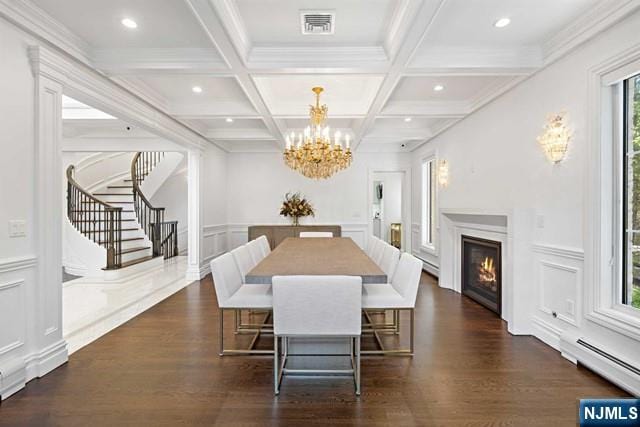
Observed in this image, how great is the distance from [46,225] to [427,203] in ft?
19.5

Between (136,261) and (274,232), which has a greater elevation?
(274,232)

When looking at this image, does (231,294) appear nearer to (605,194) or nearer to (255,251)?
(255,251)

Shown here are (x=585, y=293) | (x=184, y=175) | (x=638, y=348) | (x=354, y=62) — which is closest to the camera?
(x=638, y=348)

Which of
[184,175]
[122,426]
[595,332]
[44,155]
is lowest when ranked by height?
[122,426]

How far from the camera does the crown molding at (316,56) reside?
10.00ft

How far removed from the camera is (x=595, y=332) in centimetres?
262

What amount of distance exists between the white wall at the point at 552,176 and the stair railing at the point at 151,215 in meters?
6.82

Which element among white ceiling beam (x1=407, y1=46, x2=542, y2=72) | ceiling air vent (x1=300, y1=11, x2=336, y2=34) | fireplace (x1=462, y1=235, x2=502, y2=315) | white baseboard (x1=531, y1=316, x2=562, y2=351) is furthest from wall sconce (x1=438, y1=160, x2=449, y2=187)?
ceiling air vent (x1=300, y1=11, x2=336, y2=34)

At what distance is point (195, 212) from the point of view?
610 centimetres

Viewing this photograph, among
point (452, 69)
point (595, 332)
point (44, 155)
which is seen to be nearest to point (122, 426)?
point (44, 155)

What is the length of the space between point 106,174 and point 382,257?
7.56m

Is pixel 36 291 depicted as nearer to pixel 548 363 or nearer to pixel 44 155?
pixel 44 155

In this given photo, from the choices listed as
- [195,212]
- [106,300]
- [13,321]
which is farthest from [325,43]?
[106,300]

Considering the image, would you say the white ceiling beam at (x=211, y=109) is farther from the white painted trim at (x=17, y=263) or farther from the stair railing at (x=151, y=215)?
the stair railing at (x=151, y=215)
